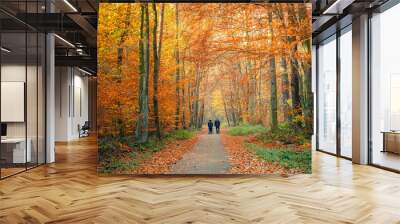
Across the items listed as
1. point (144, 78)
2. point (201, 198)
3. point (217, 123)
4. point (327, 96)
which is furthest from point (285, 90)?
point (327, 96)

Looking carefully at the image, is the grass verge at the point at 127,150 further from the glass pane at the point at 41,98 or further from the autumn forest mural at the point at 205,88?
the glass pane at the point at 41,98

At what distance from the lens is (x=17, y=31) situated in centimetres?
715

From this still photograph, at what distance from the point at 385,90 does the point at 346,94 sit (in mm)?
Answer: 1790

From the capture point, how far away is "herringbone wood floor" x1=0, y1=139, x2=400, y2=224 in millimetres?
4297

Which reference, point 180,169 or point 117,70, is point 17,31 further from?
point 180,169

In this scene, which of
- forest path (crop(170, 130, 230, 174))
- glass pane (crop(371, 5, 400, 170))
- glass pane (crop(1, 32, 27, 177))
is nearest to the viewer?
glass pane (crop(1, 32, 27, 177))

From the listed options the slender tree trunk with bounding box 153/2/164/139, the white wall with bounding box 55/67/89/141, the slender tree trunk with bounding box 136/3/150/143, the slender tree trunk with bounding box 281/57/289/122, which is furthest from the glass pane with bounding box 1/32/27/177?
the white wall with bounding box 55/67/89/141

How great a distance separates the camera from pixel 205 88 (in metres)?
7.15

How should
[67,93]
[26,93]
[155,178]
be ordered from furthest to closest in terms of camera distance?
1. [67,93]
2. [26,93]
3. [155,178]

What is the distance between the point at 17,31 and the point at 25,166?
9.06 ft

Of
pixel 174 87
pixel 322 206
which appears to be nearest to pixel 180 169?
pixel 174 87

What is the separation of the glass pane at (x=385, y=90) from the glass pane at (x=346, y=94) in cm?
98

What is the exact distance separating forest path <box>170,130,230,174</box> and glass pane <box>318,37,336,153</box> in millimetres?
4867

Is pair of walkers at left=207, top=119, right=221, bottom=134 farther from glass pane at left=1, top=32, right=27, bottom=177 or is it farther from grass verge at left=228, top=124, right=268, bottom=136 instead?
glass pane at left=1, top=32, right=27, bottom=177
